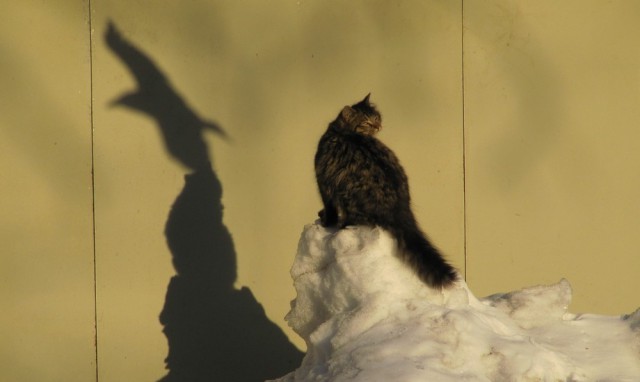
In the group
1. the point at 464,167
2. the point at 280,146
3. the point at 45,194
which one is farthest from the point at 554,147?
the point at 45,194

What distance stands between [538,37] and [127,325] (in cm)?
298

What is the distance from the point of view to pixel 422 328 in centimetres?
468

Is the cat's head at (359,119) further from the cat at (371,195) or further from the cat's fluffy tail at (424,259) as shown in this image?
the cat's fluffy tail at (424,259)

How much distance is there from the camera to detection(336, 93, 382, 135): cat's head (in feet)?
19.5

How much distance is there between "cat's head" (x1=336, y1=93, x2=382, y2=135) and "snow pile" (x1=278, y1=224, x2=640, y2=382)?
0.74 metres

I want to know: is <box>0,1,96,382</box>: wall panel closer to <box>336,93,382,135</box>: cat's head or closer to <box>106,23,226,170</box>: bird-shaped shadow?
<box>106,23,226,170</box>: bird-shaped shadow

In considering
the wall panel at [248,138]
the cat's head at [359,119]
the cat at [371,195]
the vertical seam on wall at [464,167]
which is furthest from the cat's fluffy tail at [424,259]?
the vertical seam on wall at [464,167]

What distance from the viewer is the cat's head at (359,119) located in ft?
19.5

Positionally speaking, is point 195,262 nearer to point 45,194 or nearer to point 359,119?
point 45,194

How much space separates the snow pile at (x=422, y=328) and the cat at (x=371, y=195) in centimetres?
7

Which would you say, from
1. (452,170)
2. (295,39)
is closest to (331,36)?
(295,39)

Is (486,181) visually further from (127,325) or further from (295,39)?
(127,325)

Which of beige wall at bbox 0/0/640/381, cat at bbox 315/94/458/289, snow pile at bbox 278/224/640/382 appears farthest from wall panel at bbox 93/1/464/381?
snow pile at bbox 278/224/640/382

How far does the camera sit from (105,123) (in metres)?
6.99
